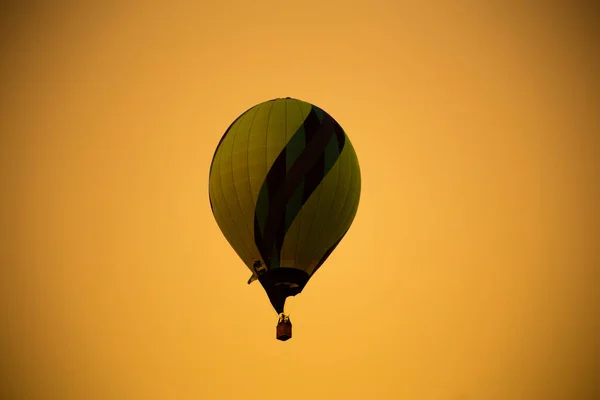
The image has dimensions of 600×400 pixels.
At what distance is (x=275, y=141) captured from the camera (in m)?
18.5

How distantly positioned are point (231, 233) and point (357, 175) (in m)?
3.75

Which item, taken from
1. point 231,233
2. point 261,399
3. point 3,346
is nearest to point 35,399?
point 3,346

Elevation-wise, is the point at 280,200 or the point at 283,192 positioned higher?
the point at 283,192

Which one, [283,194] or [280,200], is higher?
[283,194]

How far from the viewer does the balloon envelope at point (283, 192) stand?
17.9 metres

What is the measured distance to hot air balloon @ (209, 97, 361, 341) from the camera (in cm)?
1788

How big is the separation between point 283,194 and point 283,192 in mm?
49

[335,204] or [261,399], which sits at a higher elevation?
[335,204]

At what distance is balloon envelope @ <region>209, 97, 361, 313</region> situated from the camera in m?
17.9

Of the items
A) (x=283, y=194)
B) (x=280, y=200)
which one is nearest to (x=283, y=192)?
(x=283, y=194)

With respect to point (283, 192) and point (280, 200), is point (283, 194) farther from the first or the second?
point (280, 200)

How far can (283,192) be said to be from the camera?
18000 mm

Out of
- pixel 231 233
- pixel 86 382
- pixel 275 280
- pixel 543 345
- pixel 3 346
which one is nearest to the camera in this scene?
pixel 275 280

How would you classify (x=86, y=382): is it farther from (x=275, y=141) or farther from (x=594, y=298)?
(x=275, y=141)
